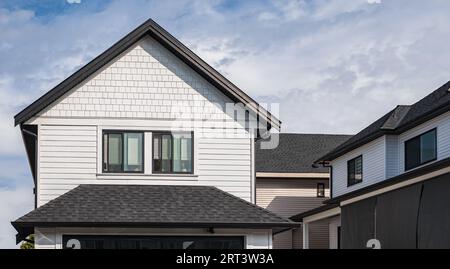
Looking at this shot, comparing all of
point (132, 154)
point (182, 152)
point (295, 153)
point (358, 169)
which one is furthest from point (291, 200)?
point (132, 154)

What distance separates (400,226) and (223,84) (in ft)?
27.2

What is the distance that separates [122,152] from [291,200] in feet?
60.1

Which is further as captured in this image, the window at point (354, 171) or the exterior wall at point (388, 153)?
the window at point (354, 171)

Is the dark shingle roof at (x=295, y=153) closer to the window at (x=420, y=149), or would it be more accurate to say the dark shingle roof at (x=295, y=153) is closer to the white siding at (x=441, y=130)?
the window at (x=420, y=149)

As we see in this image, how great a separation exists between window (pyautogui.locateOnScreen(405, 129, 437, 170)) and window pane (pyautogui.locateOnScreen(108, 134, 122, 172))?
453 inches

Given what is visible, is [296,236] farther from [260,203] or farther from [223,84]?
[223,84]

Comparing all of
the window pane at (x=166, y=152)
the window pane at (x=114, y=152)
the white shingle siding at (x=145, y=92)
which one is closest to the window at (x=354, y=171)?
the white shingle siding at (x=145, y=92)

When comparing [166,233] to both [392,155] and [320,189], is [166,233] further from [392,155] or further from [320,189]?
[320,189]

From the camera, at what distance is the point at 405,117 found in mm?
34938

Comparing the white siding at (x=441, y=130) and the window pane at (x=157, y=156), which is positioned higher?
the white siding at (x=441, y=130)

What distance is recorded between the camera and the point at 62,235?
2527cm

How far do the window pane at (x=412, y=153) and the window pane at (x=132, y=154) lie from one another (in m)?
11.3

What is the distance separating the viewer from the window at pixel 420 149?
30.3 metres

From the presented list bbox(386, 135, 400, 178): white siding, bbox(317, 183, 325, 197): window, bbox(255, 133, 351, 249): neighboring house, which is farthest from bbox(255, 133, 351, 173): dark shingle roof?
bbox(386, 135, 400, 178): white siding
